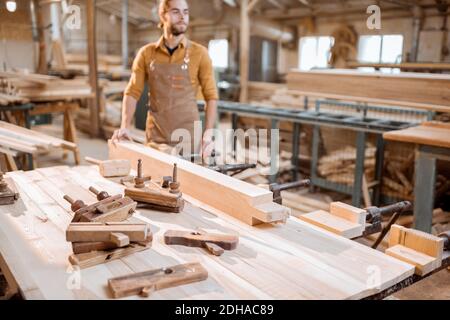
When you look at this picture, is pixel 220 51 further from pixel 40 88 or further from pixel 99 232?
pixel 99 232

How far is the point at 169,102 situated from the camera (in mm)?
3326

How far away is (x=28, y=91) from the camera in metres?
5.62

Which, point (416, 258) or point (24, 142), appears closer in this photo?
point (416, 258)

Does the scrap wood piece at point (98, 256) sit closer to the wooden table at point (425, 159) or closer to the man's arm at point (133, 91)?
the man's arm at point (133, 91)

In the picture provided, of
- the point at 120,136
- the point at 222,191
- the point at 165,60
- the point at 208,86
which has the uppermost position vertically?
the point at 165,60

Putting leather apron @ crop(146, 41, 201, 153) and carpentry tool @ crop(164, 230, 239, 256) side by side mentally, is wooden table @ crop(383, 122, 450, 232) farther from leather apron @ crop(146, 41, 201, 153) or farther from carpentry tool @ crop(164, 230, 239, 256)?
carpentry tool @ crop(164, 230, 239, 256)

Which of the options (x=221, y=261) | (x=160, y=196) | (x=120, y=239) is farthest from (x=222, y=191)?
(x=120, y=239)

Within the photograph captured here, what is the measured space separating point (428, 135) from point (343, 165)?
2.21 m

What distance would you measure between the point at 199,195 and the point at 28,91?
4329mm

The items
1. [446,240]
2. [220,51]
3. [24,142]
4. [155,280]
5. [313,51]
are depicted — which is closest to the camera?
[155,280]

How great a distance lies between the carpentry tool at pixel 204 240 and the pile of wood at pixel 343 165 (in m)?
3.77

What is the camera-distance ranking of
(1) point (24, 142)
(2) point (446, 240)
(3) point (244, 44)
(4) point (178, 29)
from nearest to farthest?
(2) point (446, 240) < (1) point (24, 142) < (4) point (178, 29) < (3) point (244, 44)
